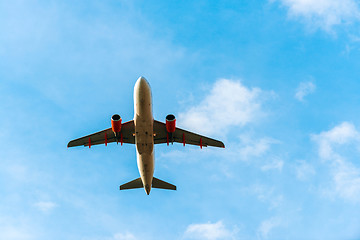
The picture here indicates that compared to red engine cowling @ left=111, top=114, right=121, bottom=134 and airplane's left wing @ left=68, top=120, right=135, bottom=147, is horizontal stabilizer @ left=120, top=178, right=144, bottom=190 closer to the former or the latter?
airplane's left wing @ left=68, top=120, right=135, bottom=147

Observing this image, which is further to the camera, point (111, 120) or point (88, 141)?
point (88, 141)

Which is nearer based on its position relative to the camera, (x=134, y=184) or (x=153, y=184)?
(x=134, y=184)

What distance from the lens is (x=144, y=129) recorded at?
123ft

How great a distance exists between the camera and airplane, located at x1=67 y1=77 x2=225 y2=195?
3612 centimetres

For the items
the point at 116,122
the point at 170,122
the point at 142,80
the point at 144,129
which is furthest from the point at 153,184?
the point at 142,80

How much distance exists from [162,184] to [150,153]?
735cm

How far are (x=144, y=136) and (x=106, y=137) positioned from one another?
6.47 m

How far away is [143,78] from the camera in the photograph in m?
35.8

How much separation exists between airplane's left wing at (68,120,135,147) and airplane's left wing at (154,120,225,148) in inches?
108

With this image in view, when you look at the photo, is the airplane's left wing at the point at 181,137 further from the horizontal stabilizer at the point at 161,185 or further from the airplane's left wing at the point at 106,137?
the horizontal stabilizer at the point at 161,185

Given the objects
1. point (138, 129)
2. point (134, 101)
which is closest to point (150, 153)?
point (138, 129)

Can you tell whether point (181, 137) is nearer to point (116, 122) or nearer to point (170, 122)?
point (170, 122)

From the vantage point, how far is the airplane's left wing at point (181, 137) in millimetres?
41969

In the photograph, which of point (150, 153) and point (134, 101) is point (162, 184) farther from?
point (134, 101)
